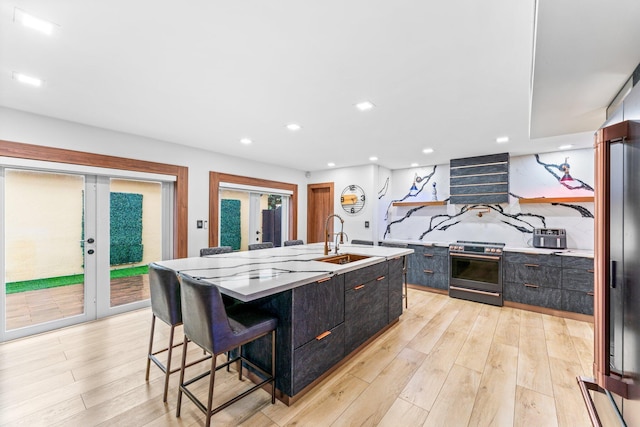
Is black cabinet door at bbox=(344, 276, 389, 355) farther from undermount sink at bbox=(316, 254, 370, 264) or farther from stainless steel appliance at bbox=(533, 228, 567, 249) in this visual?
stainless steel appliance at bbox=(533, 228, 567, 249)

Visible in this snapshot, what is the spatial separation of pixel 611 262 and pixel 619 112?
69 cm

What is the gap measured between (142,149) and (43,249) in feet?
5.35

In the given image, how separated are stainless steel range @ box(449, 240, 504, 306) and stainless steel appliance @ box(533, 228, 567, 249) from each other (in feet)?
1.62

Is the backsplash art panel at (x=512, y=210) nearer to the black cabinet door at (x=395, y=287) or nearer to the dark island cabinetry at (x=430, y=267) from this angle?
the dark island cabinetry at (x=430, y=267)

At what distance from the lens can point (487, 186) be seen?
4555 mm

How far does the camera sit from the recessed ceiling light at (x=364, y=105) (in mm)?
2551

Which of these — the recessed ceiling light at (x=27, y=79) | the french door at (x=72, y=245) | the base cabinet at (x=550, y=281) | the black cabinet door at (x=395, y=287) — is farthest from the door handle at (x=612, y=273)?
the french door at (x=72, y=245)

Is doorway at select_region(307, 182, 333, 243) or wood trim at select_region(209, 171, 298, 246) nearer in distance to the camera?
wood trim at select_region(209, 171, 298, 246)

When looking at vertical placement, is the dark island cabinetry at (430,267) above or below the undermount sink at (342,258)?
below

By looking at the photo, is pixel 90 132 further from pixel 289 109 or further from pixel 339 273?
pixel 339 273

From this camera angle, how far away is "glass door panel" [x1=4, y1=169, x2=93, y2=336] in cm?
291

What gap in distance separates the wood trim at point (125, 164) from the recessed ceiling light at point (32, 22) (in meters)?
2.01

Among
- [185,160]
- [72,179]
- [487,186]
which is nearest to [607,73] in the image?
[487,186]

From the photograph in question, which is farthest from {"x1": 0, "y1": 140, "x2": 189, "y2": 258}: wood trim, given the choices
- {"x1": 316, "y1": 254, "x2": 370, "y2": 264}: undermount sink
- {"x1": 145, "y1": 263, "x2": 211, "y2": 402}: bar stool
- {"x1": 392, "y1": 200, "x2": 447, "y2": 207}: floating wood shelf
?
{"x1": 392, "y1": 200, "x2": 447, "y2": 207}: floating wood shelf
